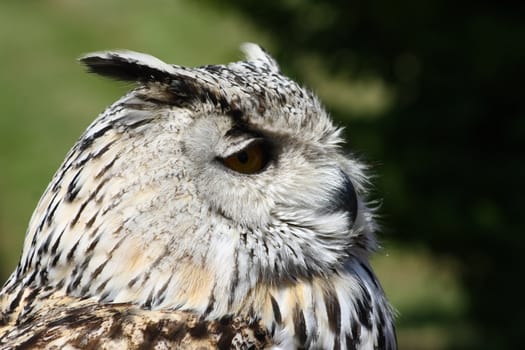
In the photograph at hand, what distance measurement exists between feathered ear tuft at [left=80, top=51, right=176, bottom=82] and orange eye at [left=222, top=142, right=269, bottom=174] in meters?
0.26

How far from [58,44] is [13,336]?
10.1 metres

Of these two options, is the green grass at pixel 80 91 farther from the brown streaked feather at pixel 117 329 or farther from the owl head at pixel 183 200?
the brown streaked feather at pixel 117 329

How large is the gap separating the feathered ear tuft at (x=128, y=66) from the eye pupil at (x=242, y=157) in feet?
0.86

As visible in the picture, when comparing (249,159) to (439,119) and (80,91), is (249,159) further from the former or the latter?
(80,91)

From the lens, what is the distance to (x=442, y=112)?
5332 millimetres

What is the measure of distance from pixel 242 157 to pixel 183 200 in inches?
8.4

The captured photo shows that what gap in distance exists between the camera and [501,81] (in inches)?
201

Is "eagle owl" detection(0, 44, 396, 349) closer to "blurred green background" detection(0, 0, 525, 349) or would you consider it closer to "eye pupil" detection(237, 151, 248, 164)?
"eye pupil" detection(237, 151, 248, 164)

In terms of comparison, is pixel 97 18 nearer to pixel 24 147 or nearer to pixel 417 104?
pixel 24 147

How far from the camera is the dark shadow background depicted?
5.14 metres

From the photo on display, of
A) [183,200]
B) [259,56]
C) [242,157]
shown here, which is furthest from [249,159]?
[259,56]

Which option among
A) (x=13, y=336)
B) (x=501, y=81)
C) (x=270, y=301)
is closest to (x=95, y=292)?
(x=13, y=336)

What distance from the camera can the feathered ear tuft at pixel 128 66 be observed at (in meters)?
2.33

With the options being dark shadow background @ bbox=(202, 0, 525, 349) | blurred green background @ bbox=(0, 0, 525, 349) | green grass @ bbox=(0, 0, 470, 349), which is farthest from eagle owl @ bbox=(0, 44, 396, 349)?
green grass @ bbox=(0, 0, 470, 349)
